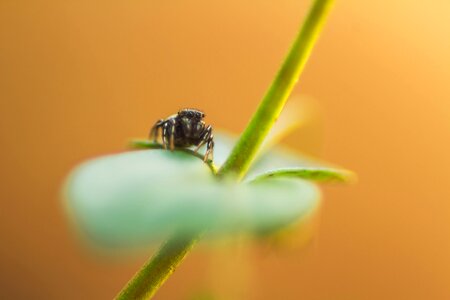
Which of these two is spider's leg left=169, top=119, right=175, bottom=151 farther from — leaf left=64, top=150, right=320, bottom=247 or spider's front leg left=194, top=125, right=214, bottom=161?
leaf left=64, top=150, right=320, bottom=247

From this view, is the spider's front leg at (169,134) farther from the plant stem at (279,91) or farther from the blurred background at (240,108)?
the blurred background at (240,108)

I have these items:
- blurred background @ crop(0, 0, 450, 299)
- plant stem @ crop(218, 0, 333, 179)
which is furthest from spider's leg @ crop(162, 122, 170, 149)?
blurred background @ crop(0, 0, 450, 299)

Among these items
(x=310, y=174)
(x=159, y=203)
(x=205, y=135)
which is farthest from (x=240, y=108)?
(x=159, y=203)

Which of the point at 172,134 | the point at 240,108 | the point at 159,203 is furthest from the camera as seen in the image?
the point at 240,108

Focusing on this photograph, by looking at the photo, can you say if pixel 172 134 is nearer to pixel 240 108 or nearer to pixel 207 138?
pixel 207 138

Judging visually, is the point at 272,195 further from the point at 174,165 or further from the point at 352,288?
the point at 352,288

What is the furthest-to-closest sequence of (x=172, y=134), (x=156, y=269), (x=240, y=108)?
1. (x=240, y=108)
2. (x=172, y=134)
3. (x=156, y=269)
